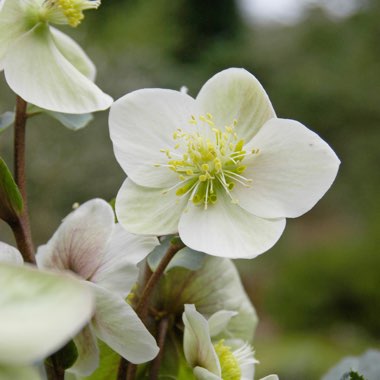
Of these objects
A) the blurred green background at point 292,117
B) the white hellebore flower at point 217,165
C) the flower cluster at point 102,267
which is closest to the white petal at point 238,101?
the white hellebore flower at point 217,165

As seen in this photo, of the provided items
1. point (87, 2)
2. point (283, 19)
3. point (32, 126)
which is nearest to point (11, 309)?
point (87, 2)

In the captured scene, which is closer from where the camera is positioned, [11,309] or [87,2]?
[11,309]

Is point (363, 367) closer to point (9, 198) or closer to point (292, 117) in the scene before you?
point (9, 198)

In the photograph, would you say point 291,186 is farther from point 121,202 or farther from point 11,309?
point 11,309

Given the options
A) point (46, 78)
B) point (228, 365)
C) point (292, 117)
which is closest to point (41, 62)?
point (46, 78)

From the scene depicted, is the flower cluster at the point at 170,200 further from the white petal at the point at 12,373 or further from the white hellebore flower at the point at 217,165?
the white petal at the point at 12,373

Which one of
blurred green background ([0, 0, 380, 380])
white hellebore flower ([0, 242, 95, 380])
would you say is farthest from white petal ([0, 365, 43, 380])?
blurred green background ([0, 0, 380, 380])
